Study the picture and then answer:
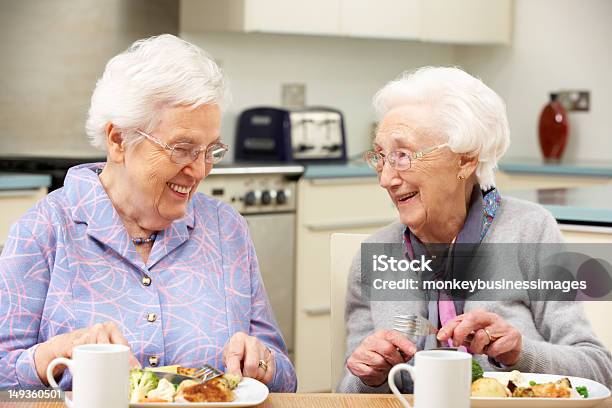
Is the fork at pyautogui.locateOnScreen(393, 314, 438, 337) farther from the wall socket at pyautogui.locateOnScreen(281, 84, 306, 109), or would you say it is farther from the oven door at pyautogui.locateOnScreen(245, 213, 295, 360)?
the wall socket at pyautogui.locateOnScreen(281, 84, 306, 109)

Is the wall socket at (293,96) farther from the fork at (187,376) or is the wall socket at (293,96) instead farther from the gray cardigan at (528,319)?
the fork at (187,376)

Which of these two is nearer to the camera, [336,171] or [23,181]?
[23,181]

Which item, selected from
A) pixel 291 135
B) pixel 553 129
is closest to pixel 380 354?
pixel 291 135

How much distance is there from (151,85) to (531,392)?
0.82m

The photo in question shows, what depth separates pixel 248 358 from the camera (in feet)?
5.54

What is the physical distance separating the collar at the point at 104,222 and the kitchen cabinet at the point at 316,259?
7.92 feet

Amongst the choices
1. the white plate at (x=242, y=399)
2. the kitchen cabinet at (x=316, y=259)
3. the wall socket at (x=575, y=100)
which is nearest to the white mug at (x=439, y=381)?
the white plate at (x=242, y=399)

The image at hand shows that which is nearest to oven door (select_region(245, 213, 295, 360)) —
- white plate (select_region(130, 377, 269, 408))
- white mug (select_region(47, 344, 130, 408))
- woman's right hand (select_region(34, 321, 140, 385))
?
woman's right hand (select_region(34, 321, 140, 385))

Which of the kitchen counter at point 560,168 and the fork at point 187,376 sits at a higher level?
the fork at point 187,376

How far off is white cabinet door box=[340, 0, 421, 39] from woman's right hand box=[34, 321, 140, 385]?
11.4ft

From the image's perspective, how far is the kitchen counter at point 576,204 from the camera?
92.4 inches

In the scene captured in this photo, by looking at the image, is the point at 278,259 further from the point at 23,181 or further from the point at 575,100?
the point at 575,100

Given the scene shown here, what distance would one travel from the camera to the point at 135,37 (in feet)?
14.9

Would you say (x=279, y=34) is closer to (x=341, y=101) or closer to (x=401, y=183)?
(x=341, y=101)
